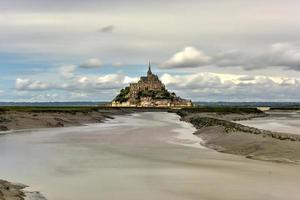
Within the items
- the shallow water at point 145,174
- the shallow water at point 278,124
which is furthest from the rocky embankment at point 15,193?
the shallow water at point 278,124

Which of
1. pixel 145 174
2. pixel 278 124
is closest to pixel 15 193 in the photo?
pixel 145 174

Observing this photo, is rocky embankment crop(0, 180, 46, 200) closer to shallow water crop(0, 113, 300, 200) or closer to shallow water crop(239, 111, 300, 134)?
shallow water crop(0, 113, 300, 200)

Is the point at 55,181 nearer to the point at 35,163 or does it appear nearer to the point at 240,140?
the point at 35,163

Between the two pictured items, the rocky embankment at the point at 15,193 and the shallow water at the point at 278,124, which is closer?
the rocky embankment at the point at 15,193

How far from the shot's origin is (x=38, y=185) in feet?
60.5

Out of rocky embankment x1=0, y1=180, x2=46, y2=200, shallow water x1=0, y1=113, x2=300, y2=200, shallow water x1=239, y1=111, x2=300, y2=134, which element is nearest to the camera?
rocky embankment x1=0, y1=180, x2=46, y2=200

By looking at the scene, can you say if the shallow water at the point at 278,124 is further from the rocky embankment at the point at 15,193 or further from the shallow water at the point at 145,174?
the rocky embankment at the point at 15,193

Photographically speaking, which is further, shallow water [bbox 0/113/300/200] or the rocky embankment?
shallow water [bbox 0/113/300/200]

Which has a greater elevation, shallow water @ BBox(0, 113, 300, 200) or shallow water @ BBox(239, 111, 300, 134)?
shallow water @ BBox(239, 111, 300, 134)

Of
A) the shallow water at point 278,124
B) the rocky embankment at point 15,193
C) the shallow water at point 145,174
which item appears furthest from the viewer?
the shallow water at point 278,124

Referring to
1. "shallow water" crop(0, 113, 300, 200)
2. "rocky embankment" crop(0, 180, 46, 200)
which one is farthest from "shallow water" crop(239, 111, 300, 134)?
"rocky embankment" crop(0, 180, 46, 200)

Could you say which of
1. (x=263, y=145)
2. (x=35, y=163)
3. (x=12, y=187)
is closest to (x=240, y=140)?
(x=263, y=145)

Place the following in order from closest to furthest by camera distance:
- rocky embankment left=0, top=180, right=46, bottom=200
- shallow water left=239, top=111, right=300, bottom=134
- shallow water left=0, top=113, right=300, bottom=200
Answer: rocky embankment left=0, top=180, right=46, bottom=200 < shallow water left=0, top=113, right=300, bottom=200 < shallow water left=239, top=111, right=300, bottom=134

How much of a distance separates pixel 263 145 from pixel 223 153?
2.60m
